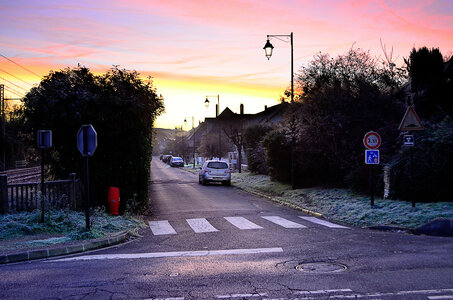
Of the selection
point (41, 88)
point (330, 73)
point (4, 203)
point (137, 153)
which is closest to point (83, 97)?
point (41, 88)

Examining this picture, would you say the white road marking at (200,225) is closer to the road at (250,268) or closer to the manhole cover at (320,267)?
the road at (250,268)

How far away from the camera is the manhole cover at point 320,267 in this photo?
22.9 ft

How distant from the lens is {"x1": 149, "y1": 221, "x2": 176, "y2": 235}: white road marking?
1157 cm

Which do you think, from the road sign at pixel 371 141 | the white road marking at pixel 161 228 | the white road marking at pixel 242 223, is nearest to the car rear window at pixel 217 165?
the white road marking at pixel 242 223

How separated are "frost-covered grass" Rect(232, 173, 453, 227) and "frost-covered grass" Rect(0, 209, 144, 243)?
257 inches

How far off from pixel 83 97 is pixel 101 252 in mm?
6927

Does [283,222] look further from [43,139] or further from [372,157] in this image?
[43,139]

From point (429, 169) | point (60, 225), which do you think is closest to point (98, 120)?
point (60, 225)

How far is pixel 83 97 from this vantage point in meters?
14.4

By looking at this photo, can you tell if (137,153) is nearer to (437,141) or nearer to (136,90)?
(136,90)

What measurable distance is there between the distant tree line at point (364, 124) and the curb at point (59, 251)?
8.84 meters

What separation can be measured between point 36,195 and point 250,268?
7.97 metres

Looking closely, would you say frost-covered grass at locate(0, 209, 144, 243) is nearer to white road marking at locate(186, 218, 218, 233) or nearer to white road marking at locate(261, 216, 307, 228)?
white road marking at locate(186, 218, 218, 233)

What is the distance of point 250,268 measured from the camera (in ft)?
23.8
